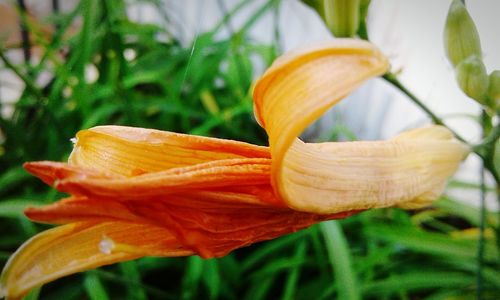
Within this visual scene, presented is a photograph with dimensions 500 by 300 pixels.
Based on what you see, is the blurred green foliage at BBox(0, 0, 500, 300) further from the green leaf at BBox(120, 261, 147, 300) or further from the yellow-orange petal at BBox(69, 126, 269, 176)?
the yellow-orange petal at BBox(69, 126, 269, 176)

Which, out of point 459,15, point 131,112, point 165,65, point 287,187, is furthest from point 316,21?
point 287,187

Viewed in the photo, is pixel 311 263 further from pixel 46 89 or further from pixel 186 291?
pixel 46 89

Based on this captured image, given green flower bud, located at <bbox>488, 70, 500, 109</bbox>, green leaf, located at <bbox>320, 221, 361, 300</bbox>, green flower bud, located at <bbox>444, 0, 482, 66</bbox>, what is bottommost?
green leaf, located at <bbox>320, 221, 361, 300</bbox>

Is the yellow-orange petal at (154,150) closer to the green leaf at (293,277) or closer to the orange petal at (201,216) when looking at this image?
the orange petal at (201,216)

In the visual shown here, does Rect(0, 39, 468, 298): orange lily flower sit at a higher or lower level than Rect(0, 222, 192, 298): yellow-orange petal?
higher

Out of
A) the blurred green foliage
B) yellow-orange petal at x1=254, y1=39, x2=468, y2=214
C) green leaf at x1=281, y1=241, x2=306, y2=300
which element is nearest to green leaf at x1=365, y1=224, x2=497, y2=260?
the blurred green foliage

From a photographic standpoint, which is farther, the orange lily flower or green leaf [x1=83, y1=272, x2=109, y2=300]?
green leaf [x1=83, y1=272, x2=109, y2=300]

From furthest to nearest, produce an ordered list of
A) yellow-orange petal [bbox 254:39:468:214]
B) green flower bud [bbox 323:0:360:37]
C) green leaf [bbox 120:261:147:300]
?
green leaf [bbox 120:261:147:300]
green flower bud [bbox 323:0:360:37]
yellow-orange petal [bbox 254:39:468:214]
